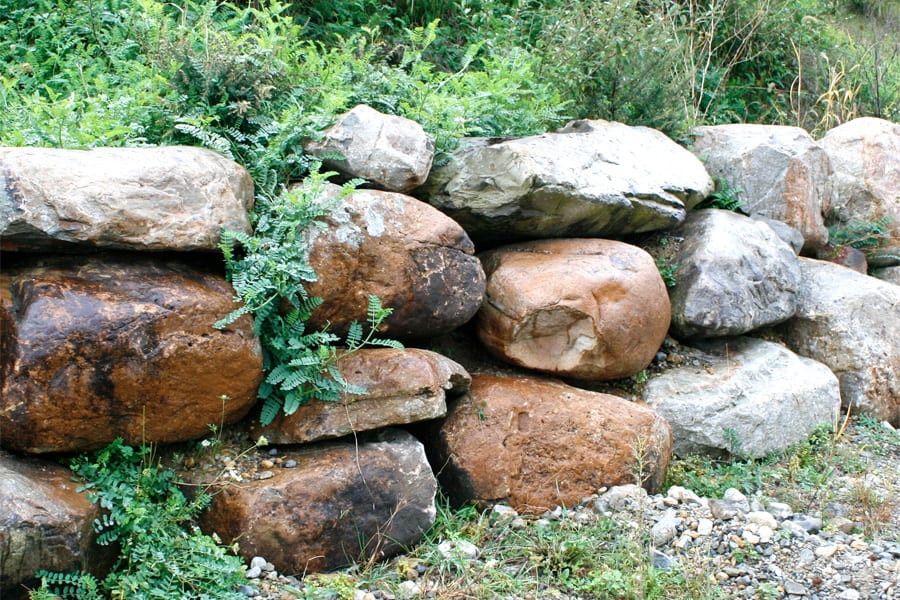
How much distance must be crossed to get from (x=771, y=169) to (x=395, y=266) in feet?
10.9

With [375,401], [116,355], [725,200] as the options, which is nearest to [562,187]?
[375,401]

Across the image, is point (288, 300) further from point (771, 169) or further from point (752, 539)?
point (771, 169)

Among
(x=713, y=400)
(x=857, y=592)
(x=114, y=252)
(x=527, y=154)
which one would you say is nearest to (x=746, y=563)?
(x=857, y=592)

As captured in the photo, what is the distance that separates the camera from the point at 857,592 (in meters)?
3.52

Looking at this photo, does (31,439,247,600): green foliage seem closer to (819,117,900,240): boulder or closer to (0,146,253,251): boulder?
(0,146,253,251): boulder

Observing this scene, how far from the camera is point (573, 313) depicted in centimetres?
466

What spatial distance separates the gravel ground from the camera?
11.7 feet

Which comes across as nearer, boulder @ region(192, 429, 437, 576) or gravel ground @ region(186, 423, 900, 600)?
gravel ground @ region(186, 423, 900, 600)

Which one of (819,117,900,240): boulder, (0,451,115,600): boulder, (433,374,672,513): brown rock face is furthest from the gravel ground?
(819,117,900,240): boulder

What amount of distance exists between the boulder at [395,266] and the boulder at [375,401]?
202 mm

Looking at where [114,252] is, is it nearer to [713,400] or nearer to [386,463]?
[386,463]

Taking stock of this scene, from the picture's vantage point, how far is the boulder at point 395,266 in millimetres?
4094

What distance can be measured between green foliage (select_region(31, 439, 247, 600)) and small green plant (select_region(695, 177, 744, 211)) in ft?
13.5

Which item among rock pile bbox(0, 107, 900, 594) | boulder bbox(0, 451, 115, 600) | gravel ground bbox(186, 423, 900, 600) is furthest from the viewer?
gravel ground bbox(186, 423, 900, 600)
